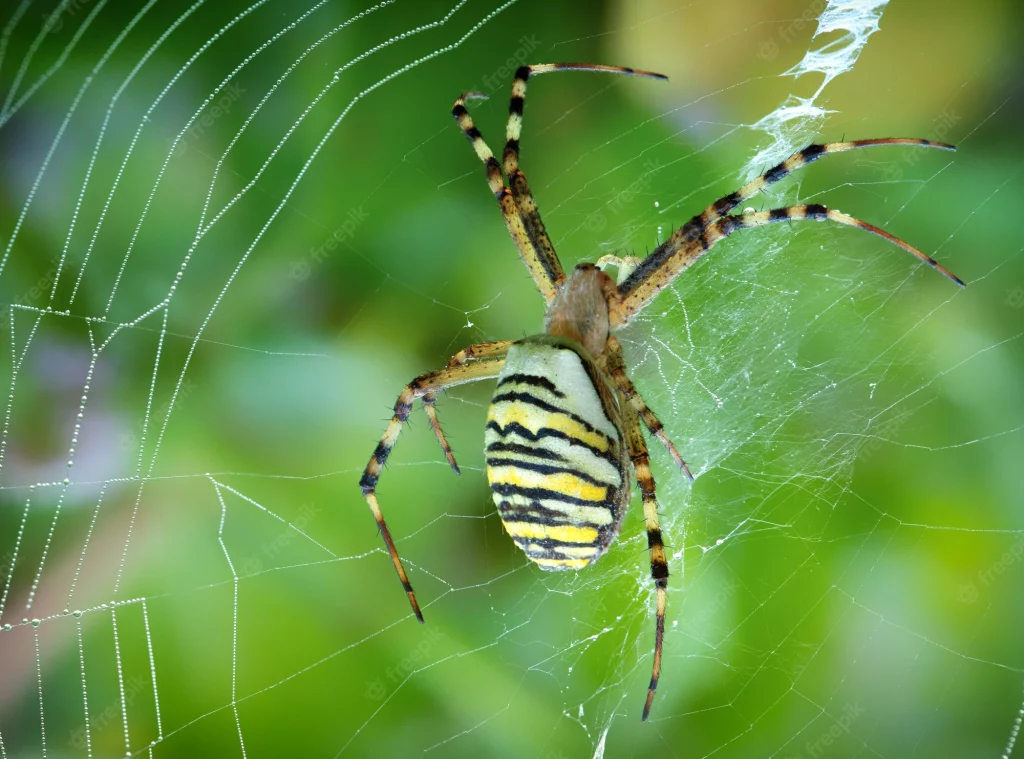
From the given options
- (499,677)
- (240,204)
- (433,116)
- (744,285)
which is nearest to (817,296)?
(744,285)

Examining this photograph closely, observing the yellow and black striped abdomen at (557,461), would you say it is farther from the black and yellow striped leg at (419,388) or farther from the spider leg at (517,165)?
the spider leg at (517,165)

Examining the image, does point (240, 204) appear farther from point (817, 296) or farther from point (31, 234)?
point (817, 296)

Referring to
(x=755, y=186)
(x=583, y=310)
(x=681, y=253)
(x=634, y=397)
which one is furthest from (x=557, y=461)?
(x=755, y=186)

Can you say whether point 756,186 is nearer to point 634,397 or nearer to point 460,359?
point 634,397

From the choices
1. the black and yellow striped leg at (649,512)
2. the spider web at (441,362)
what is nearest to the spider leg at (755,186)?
the spider web at (441,362)

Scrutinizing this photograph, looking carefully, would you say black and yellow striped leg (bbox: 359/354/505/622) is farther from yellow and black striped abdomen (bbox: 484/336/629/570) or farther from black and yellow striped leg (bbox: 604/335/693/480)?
yellow and black striped abdomen (bbox: 484/336/629/570)

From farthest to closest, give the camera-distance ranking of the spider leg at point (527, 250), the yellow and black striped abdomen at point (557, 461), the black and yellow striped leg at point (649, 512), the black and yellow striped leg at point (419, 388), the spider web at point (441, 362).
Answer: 1. the spider leg at point (527, 250)
2. the black and yellow striped leg at point (419, 388)
3. the spider web at point (441, 362)
4. the black and yellow striped leg at point (649, 512)
5. the yellow and black striped abdomen at point (557, 461)
